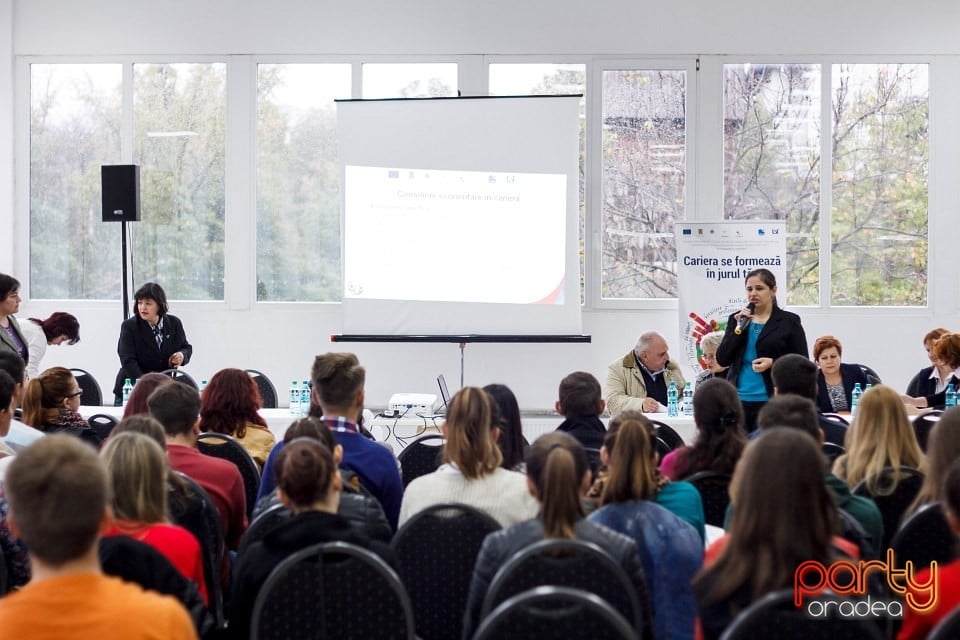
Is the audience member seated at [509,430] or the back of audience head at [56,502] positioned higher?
the back of audience head at [56,502]

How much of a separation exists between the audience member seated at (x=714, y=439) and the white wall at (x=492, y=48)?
5382 mm

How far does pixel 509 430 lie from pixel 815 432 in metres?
1.19

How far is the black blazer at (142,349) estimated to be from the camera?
7211 millimetres

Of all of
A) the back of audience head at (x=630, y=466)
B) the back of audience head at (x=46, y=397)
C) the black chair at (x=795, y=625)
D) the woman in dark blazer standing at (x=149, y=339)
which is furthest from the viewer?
the woman in dark blazer standing at (x=149, y=339)

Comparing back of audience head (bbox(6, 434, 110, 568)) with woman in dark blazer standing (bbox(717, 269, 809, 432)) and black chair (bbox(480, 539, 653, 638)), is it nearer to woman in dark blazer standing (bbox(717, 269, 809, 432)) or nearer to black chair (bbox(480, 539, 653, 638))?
black chair (bbox(480, 539, 653, 638))

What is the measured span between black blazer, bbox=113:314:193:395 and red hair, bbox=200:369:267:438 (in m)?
2.97

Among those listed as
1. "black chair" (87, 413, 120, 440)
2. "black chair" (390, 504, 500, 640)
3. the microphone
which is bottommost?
"black chair" (390, 504, 500, 640)

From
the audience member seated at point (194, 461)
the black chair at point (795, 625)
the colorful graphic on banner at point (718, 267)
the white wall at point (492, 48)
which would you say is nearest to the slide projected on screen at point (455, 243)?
the white wall at point (492, 48)

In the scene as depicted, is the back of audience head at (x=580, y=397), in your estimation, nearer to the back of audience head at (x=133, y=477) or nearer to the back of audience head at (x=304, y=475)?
the back of audience head at (x=304, y=475)

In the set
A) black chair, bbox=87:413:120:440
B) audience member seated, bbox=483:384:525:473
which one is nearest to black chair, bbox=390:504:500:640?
audience member seated, bbox=483:384:525:473

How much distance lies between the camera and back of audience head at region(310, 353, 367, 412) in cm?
376

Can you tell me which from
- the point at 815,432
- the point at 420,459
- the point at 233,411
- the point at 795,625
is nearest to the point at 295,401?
the point at 233,411

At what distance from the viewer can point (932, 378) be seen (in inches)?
250

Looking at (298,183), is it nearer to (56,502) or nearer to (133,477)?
(133,477)
